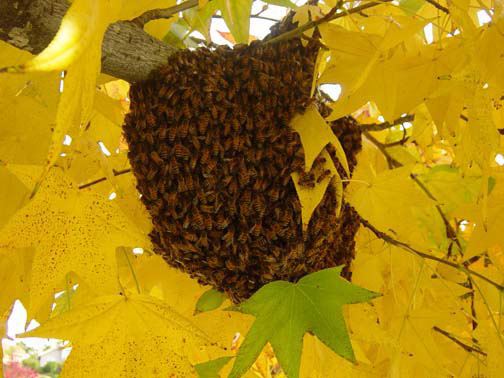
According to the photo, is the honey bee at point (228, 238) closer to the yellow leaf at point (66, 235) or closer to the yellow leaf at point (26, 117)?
the yellow leaf at point (66, 235)

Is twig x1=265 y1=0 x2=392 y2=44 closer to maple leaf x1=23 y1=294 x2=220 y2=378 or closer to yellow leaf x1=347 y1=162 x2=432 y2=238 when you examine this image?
yellow leaf x1=347 y1=162 x2=432 y2=238

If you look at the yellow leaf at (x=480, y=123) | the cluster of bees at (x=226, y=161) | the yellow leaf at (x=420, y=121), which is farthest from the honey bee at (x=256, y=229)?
the yellow leaf at (x=420, y=121)

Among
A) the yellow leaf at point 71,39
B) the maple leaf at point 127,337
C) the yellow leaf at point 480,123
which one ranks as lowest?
the maple leaf at point 127,337

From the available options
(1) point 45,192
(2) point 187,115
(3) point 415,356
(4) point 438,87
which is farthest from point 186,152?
(3) point 415,356

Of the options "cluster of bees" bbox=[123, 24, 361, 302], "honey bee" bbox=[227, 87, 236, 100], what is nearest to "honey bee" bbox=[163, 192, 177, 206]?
"cluster of bees" bbox=[123, 24, 361, 302]

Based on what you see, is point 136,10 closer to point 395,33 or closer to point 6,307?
point 395,33

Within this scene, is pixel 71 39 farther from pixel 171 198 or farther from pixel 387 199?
pixel 387 199

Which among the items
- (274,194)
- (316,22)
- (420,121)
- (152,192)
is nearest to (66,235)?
(152,192)
